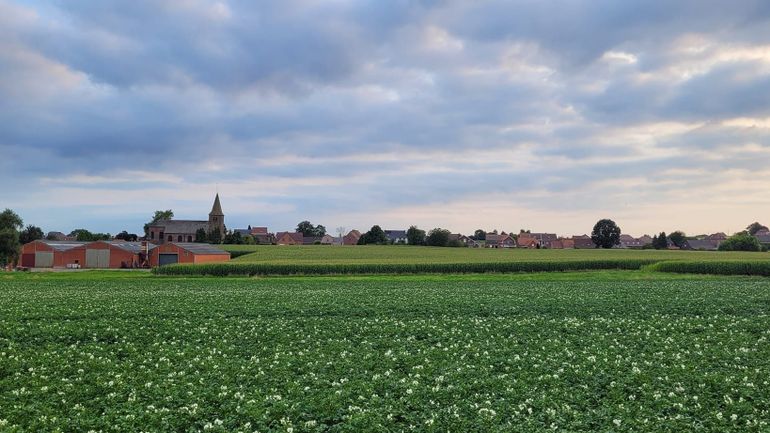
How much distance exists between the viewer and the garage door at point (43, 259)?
9456 cm

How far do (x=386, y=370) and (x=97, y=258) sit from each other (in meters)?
95.8

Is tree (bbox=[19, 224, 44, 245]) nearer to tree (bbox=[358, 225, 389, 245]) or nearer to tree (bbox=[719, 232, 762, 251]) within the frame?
tree (bbox=[358, 225, 389, 245])

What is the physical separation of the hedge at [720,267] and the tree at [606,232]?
124 meters

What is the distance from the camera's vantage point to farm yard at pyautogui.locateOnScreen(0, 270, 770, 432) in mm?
9852

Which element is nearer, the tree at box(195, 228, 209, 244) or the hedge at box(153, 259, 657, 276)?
the hedge at box(153, 259, 657, 276)

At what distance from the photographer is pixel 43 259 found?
311ft

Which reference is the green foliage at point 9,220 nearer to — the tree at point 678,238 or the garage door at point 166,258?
the garage door at point 166,258

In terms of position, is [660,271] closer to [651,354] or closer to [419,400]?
[651,354]

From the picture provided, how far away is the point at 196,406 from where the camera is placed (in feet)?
33.9

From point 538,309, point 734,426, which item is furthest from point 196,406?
point 538,309

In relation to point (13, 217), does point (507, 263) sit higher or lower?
lower

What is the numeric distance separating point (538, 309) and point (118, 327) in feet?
57.2

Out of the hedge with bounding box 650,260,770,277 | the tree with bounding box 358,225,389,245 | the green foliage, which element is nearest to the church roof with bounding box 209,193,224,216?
the tree with bounding box 358,225,389,245

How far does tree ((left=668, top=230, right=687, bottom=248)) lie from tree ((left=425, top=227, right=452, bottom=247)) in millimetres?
88601
